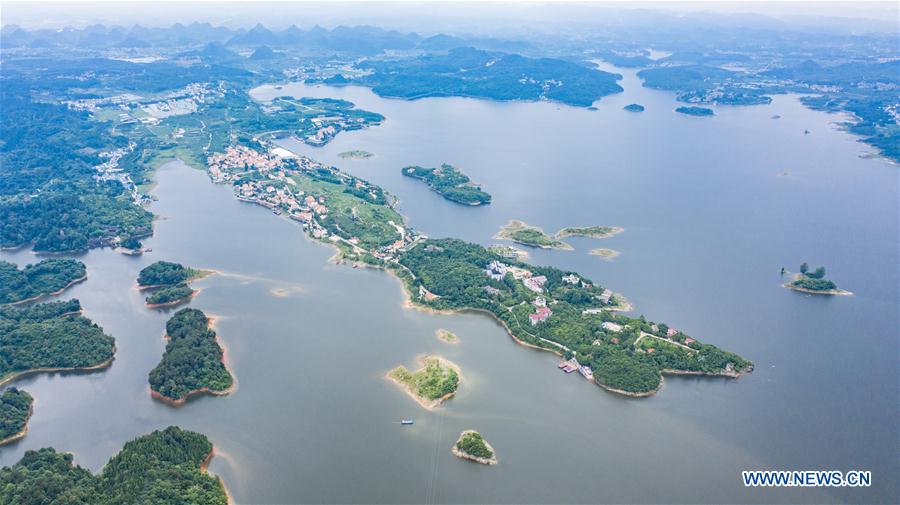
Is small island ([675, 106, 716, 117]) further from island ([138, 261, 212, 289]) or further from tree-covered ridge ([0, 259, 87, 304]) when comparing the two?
tree-covered ridge ([0, 259, 87, 304])

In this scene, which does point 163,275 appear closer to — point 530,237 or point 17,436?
point 17,436

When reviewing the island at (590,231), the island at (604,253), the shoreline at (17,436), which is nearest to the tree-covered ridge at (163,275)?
the shoreline at (17,436)

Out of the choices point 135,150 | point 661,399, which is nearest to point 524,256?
point 661,399

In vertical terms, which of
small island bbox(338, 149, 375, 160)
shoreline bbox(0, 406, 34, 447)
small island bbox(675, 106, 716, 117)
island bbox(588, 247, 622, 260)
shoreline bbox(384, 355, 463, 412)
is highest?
small island bbox(675, 106, 716, 117)

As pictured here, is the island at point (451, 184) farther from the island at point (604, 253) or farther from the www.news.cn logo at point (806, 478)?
the www.news.cn logo at point (806, 478)

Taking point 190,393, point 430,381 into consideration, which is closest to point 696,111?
point 430,381

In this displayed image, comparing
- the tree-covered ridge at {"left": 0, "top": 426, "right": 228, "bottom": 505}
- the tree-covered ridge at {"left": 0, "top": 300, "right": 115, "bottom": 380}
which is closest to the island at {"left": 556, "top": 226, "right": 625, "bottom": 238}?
the tree-covered ridge at {"left": 0, "top": 426, "right": 228, "bottom": 505}

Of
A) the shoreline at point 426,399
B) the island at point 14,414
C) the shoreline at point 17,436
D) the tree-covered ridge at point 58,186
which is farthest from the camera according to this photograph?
the tree-covered ridge at point 58,186
